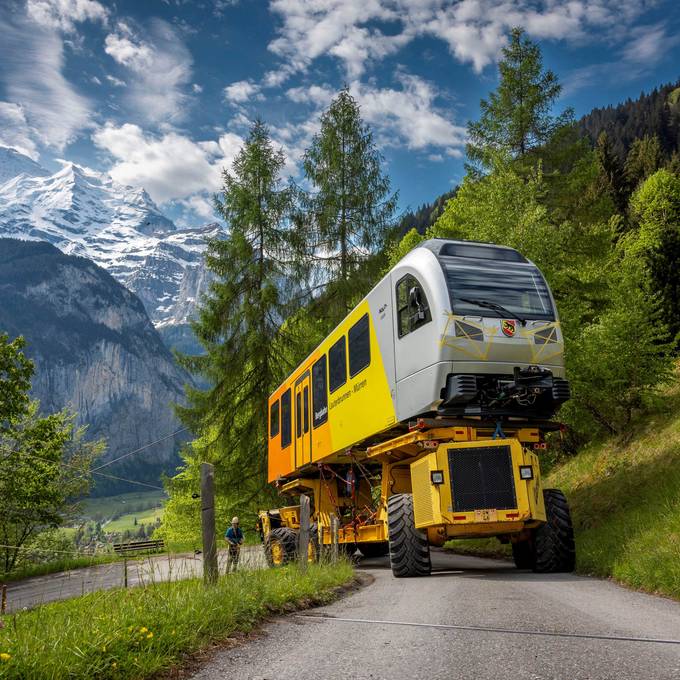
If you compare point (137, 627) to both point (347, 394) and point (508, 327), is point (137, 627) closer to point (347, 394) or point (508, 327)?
point (508, 327)

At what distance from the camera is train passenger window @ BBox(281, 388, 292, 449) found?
693 inches

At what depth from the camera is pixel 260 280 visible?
2555 centimetres

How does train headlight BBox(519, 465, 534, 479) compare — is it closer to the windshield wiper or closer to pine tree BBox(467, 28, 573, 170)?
the windshield wiper

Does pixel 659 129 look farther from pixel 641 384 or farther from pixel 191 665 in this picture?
pixel 191 665

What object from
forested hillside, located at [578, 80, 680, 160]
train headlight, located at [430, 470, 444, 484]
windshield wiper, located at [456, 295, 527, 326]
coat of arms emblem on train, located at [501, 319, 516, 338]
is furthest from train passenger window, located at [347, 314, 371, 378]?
forested hillside, located at [578, 80, 680, 160]

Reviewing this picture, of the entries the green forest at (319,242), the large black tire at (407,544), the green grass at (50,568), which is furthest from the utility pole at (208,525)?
the green grass at (50,568)

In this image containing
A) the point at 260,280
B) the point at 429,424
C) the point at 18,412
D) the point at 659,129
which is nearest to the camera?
the point at 429,424

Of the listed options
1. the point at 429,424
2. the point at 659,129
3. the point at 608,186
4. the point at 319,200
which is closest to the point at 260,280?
the point at 319,200

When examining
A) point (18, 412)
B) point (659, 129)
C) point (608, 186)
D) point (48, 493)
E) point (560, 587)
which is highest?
point (659, 129)

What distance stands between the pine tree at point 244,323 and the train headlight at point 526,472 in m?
15.8

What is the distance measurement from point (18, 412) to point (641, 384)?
24.7m

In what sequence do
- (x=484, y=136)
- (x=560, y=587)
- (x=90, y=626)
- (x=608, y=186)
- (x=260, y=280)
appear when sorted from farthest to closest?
1. (x=608, y=186)
2. (x=260, y=280)
3. (x=484, y=136)
4. (x=560, y=587)
5. (x=90, y=626)

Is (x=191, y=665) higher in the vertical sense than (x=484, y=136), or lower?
lower

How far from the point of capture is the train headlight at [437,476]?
9.20 meters
